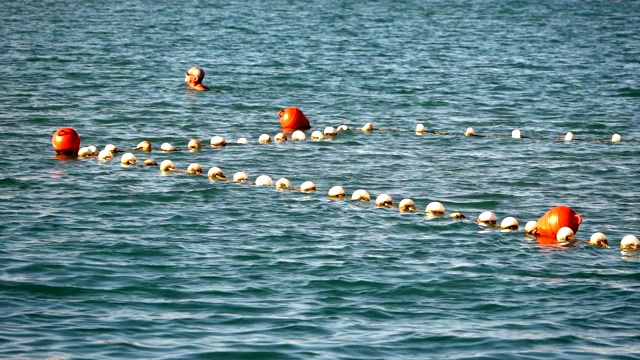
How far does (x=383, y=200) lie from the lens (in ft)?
62.4

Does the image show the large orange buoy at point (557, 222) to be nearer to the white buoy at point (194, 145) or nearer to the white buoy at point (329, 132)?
the white buoy at point (194, 145)

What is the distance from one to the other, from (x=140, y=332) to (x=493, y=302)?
14.3 feet

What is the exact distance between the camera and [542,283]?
1492 centimetres

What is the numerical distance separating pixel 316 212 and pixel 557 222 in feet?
12.9

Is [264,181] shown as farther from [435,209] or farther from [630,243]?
[630,243]

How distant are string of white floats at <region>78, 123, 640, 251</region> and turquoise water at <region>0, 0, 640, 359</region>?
0.21 metres

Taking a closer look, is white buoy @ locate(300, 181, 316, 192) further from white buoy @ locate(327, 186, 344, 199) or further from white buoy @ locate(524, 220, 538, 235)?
white buoy @ locate(524, 220, 538, 235)

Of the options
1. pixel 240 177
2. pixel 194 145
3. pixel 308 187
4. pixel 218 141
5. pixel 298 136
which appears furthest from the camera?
pixel 298 136

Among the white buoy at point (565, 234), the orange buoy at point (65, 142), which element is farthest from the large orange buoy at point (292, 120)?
the white buoy at point (565, 234)

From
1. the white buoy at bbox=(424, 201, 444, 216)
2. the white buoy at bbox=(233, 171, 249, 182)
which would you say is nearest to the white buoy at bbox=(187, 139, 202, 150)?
the white buoy at bbox=(233, 171, 249, 182)

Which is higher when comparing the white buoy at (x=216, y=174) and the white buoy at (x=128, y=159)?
the white buoy at (x=128, y=159)

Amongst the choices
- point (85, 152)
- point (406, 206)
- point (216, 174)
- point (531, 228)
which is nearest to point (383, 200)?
point (406, 206)

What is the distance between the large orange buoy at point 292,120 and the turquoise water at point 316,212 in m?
0.84

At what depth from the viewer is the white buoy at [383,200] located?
19.0 m
